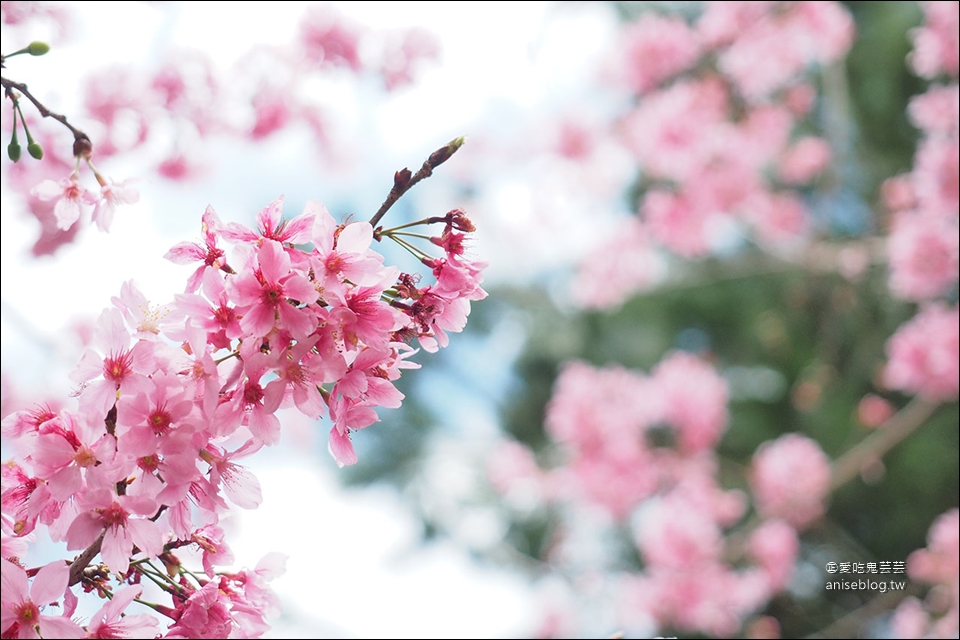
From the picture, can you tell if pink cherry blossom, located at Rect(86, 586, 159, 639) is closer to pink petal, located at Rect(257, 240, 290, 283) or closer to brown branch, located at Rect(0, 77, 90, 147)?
pink petal, located at Rect(257, 240, 290, 283)

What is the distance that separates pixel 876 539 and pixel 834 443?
0.44 m

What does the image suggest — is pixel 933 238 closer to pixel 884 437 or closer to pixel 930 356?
pixel 930 356

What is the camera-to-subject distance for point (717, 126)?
→ 9.79 ft

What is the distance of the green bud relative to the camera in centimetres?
61

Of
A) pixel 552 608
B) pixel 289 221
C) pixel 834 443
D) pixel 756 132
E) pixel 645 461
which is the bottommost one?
pixel 289 221

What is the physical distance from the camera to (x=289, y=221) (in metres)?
0.55

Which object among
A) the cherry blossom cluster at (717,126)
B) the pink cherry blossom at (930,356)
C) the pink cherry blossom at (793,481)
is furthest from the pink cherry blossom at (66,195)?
the cherry blossom cluster at (717,126)

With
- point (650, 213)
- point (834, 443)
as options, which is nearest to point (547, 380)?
point (650, 213)

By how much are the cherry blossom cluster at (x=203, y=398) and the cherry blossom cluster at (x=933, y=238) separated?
2.06 metres

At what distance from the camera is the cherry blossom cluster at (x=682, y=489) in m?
2.50

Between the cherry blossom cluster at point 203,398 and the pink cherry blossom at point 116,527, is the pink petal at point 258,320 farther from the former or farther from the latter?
the pink cherry blossom at point 116,527

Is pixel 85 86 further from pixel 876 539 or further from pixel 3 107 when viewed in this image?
pixel 876 539

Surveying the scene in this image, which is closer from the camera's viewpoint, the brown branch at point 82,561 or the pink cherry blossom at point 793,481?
the brown branch at point 82,561

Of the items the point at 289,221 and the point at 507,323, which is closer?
the point at 289,221
